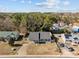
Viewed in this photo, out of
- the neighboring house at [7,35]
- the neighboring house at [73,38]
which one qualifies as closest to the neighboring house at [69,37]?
the neighboring house at [73,38]

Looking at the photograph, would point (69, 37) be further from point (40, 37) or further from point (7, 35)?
point (7, 35)

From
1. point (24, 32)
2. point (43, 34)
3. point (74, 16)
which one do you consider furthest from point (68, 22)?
point (24, 32)

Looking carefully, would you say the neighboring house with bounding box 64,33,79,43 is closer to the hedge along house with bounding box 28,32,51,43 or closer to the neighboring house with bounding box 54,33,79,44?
the neighboring house with bounding box 54,33,79,44

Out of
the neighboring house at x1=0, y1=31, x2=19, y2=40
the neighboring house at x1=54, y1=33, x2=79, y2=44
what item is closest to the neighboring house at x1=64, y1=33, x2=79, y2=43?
the neighboring house at x1=54, y1=33, x2=79, y2=44

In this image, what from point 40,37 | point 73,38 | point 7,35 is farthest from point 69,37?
point 7,35

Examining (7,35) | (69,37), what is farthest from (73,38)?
(7,35)

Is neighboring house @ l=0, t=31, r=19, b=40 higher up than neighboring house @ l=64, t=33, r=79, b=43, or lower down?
higher up

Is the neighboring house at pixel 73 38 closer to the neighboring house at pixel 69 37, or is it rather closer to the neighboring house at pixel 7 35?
the neighboring house at pixel 69 37

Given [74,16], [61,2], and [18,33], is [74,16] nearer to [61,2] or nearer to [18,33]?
[61,2]
